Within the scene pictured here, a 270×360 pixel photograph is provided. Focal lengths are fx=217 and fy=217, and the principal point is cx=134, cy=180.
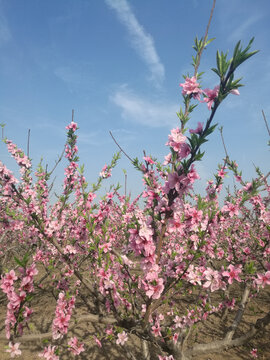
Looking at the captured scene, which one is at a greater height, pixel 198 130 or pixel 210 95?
pixel 210 95

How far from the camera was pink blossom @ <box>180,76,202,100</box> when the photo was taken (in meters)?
2.15

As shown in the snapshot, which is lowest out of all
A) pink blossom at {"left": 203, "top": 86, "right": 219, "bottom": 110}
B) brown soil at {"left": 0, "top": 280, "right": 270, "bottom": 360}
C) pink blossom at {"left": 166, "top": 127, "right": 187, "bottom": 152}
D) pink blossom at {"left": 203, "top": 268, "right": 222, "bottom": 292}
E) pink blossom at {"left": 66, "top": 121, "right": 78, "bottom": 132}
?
brown soil at {"left": 0, "top": 280, "right": 270, "bottom": 360}

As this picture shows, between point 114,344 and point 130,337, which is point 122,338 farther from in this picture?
point 130,337

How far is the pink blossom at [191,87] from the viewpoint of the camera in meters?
2.15

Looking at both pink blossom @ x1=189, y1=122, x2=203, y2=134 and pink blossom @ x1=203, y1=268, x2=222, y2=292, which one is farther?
pink blossom @ x1=203, y1=268, x2=222, y2=292

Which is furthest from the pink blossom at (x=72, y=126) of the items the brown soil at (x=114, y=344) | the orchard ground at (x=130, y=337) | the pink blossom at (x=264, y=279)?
the pink blossom at (x=264, y=279)

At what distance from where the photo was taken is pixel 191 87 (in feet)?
7.13

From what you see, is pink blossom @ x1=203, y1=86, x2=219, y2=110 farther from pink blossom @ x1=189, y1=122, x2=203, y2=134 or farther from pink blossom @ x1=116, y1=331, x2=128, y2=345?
pink blossom @ x1=116, y1=331, x2=128, y2=345

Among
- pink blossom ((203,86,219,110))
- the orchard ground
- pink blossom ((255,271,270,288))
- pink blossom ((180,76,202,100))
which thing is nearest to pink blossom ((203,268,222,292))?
pink blossom ((255,271,270,288))

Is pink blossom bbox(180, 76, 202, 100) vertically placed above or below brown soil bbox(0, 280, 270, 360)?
above

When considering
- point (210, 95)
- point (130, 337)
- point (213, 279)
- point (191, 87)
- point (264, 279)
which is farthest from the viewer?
point (130, 337)

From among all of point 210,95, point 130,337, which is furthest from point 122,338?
point 210,95

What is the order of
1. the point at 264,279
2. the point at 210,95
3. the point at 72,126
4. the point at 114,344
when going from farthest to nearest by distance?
the point at 114,344, the point at 72,126, the point at 264,279, the point at 210,95

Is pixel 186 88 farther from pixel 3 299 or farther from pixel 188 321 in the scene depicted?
pixel 3 299
